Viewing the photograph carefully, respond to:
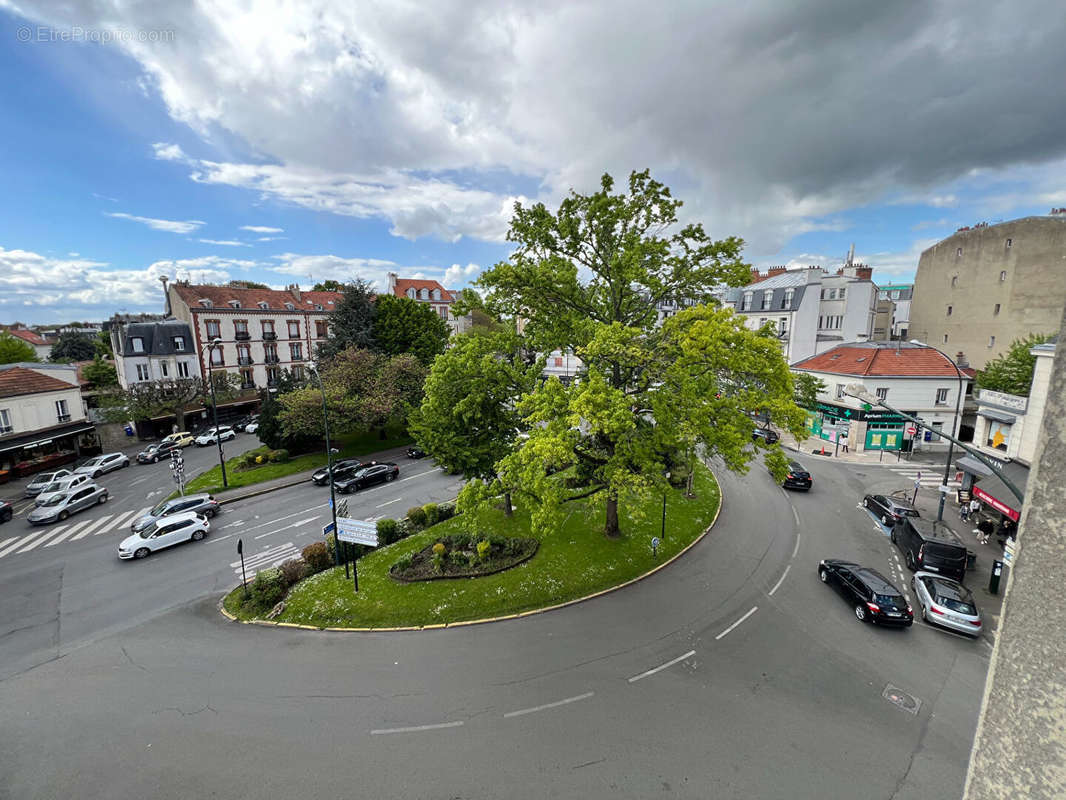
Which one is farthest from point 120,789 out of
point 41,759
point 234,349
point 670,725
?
point 234,349

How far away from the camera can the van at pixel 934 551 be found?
16.1 metres

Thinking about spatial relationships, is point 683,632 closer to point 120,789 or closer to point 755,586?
point 755,586

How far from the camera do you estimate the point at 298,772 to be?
356 inches

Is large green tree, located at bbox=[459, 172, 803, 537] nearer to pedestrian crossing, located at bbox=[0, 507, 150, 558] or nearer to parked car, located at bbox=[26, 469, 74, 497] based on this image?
pedestrian crossing, located at bbox=[0, 507, 150, 558]

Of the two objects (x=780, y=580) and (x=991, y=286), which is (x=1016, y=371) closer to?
(x=991, y=286)

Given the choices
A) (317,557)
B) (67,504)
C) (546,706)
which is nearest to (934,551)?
(546,706)

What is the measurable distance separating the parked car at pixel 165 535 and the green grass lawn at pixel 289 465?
6889 mm

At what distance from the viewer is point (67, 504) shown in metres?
24.0

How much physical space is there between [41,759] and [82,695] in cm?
214

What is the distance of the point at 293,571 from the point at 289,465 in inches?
664

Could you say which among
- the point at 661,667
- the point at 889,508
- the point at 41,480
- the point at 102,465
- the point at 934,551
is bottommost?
the point at 41,480

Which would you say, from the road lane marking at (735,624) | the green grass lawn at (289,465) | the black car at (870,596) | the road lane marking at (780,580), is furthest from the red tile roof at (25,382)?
the black car at (870,596)

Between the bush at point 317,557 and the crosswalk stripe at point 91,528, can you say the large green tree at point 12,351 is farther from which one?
the bush at point 317,557

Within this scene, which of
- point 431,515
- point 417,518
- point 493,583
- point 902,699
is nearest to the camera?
point 902,699
